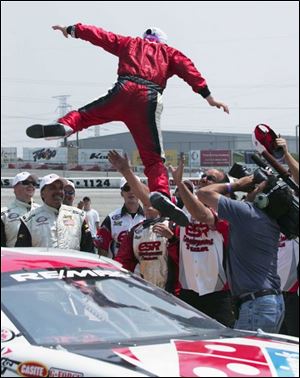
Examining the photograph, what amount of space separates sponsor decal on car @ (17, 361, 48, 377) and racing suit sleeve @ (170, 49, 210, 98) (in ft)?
10.3

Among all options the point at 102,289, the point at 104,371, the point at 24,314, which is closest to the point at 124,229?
the point at 102,289

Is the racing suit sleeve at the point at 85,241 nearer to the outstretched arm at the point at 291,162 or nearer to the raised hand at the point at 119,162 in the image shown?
the raised hand at the point at 119,162

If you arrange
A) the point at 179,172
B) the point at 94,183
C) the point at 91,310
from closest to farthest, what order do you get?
the point at 91,310 < the point at 179,172 < the point at 94,183

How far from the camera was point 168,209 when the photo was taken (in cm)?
564

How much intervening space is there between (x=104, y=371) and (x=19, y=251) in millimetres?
1415

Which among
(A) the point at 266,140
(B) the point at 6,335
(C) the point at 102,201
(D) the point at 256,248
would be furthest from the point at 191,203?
(C) the point at 102,201

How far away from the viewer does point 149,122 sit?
6199 millimetres

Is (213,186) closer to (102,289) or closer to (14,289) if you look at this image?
(102,289)

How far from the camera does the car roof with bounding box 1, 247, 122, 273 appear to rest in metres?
4.50

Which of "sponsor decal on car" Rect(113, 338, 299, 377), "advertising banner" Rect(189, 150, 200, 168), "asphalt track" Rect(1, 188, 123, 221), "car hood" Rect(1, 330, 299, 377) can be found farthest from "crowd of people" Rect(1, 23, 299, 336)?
"advertising banner" Rect(189, 150, 200, 168)

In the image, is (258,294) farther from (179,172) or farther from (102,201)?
(102,201)

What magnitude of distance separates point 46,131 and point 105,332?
6.96 ft

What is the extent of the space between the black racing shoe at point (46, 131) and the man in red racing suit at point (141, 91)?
0.17 meters

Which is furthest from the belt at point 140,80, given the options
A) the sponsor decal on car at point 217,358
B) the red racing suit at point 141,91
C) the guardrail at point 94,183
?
the guardrail at point 94,183
